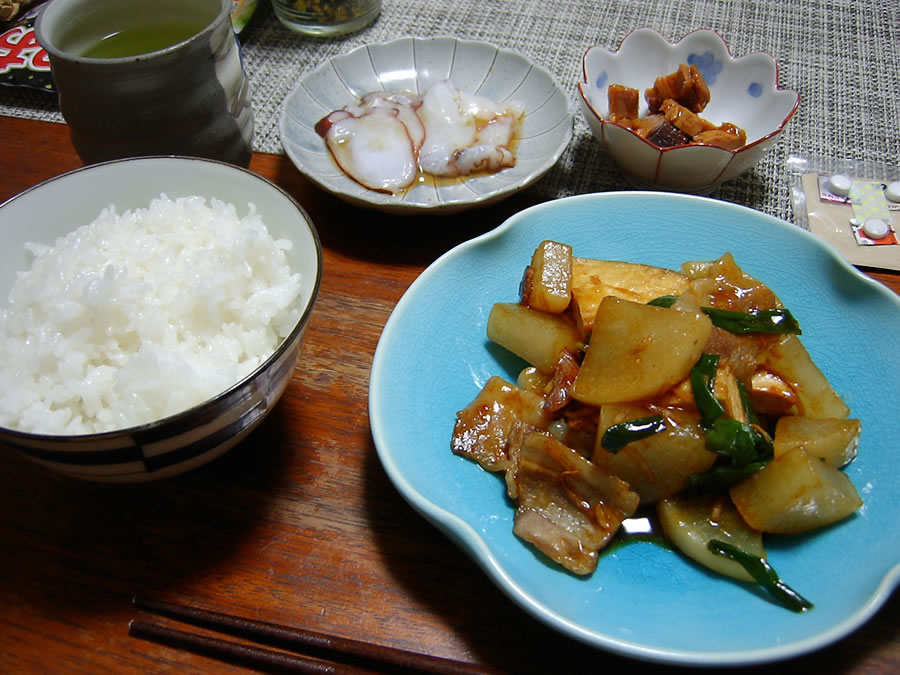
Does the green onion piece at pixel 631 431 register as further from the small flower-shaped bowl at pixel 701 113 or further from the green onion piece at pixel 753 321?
the small flower-shaped bowl at pixel 701 113

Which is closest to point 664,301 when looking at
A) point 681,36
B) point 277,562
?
A: point 277,562

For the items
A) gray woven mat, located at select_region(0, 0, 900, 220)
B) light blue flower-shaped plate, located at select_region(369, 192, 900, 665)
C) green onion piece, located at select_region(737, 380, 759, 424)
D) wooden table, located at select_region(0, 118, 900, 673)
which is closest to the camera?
light blue flower-shaped plate, located at select_region(369, 192, 900, 665)

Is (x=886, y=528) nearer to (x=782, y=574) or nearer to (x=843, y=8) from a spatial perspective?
(x=782, y=574)

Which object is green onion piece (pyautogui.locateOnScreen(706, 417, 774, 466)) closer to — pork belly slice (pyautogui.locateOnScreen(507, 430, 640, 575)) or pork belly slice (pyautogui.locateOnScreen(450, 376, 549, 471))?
pork belly slice (pyautogui.locateOnScreen(507, 430, 640, 575))

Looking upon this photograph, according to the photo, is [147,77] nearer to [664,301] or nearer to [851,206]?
[664,301]

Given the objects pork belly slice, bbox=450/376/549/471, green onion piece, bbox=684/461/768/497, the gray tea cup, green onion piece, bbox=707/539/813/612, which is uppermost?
the gray tea cup

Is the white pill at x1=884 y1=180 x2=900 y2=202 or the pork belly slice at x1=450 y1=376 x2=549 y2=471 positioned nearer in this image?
the pork belly slice at x1=450 y1=376 x2=549 y2=471

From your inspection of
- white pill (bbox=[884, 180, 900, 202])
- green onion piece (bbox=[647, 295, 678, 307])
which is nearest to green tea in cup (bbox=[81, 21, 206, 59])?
green onion piece (bbox=[647, 295, 678, 307])
